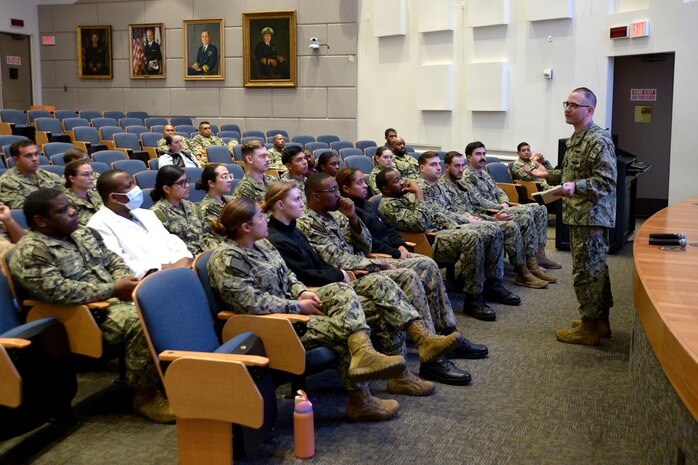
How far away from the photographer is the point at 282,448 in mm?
3002

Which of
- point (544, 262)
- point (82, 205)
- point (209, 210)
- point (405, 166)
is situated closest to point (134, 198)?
point (82, 205)

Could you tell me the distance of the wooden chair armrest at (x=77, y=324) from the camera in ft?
10.5

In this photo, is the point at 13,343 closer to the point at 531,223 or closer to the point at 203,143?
the point at 531,223

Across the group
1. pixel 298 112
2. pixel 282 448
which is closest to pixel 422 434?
pixel 282 448

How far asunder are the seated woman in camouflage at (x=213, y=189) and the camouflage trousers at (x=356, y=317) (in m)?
1.65

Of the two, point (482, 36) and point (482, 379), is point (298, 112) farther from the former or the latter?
point (482, 379)

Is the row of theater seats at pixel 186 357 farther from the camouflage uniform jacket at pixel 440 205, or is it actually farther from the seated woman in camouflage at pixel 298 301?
the camouflage uniform jacket at pixel 440 205

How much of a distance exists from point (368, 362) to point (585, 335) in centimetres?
198

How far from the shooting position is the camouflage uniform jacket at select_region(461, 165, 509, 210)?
641 centimetres

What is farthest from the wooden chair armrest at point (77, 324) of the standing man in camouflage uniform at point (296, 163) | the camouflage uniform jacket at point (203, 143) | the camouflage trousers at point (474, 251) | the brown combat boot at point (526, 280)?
the camouflage uniform jacket at point (203, 143)

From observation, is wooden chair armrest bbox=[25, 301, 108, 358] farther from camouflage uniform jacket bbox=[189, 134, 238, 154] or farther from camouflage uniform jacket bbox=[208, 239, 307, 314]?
camouflage uniform jacket bbox=[189, 134, 238, 154]

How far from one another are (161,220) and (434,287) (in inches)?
70.5

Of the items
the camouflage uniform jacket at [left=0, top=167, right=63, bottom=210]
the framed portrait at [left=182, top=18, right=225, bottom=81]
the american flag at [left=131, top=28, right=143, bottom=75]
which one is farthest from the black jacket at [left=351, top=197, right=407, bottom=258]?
the american flag at [left=131, top=28, right=143, bottom=75]

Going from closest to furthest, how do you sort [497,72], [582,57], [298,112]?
[582,57], [497,72], [298,112]
